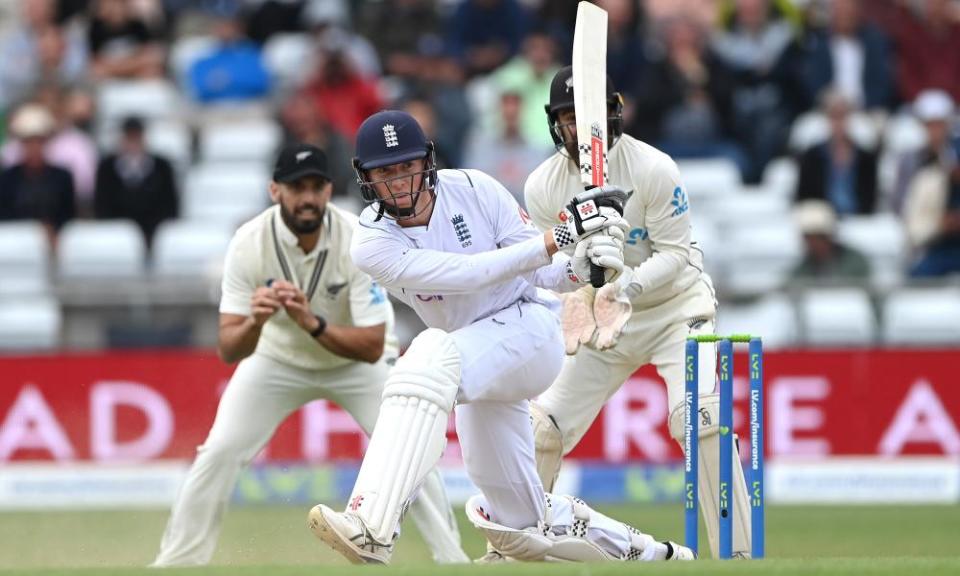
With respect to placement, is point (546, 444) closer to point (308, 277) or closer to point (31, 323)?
point (308, 277)

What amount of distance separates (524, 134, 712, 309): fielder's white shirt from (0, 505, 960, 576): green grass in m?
1.09

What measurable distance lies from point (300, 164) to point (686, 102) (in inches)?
203

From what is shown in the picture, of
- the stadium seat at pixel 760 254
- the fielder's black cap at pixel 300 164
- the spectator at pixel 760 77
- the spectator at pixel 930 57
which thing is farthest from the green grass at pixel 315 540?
the spectator at pixel 930 57

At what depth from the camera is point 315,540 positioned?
7.44 meters

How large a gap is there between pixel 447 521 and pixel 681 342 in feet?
4.18

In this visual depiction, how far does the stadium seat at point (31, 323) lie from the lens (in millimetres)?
9789

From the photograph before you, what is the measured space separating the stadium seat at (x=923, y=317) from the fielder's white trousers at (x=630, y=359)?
11.9ft

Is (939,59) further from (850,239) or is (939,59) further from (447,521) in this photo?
(447,521)

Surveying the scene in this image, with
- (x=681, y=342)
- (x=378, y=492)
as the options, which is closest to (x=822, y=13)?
(x=681, y=342)

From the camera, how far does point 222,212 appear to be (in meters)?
11.0

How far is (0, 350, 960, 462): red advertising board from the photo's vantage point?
9.62 m

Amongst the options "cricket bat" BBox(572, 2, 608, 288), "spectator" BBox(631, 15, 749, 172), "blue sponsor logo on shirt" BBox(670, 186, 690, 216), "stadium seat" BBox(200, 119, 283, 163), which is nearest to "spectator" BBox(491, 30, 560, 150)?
"spectator" BBox(631, 15, 749, 172)

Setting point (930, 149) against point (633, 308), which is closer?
point (633, 308)

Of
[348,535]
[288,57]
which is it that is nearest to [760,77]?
[288,57]
